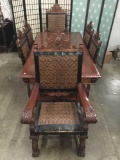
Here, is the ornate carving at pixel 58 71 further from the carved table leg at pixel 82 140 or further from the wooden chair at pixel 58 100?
the carved table leg at pixel 82 140

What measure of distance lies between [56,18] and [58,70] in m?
2.09

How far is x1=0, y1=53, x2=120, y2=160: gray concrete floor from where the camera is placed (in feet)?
6.02

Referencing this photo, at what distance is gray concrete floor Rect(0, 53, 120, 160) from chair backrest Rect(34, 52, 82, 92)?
0.71 m

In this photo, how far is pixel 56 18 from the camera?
343cm

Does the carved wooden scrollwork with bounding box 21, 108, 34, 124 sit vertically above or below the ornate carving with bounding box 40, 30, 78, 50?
below

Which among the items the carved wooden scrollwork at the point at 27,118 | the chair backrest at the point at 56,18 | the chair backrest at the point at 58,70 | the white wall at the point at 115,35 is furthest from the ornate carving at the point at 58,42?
the white wall at the point at 115,35

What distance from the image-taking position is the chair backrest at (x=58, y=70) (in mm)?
1665

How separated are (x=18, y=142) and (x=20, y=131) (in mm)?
166

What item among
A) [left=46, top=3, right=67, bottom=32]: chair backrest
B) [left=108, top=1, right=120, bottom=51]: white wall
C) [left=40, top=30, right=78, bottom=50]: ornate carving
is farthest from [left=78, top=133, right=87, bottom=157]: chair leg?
[left=108, top=1, right=120, bottom=51]: white wall

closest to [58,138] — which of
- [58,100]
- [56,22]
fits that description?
[58,100]

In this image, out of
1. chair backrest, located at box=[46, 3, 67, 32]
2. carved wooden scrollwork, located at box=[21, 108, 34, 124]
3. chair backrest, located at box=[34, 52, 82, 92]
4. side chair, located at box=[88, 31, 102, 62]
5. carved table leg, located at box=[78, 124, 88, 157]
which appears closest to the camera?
carved wooden scrollwork, located at box=[21, 108, 34, 124]

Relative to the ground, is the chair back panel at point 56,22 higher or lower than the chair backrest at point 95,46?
higher

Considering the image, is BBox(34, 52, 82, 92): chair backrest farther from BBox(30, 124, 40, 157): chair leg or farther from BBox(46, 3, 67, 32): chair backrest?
BBox(46, 3, 67, 32): chair backrest

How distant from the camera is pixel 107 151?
6.13ft
